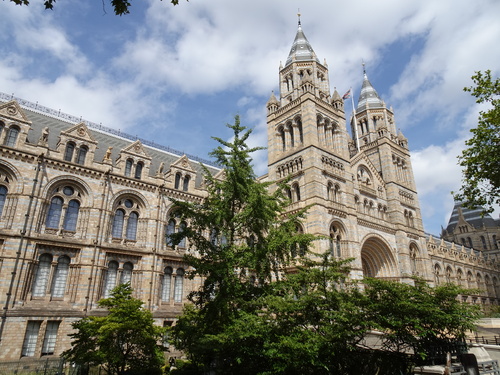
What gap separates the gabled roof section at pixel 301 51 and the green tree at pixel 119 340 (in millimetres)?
31972

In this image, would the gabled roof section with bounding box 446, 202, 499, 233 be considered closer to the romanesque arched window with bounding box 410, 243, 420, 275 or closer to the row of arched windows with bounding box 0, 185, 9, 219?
the romanesque arched window with bounding box 410, 243, 420, 275

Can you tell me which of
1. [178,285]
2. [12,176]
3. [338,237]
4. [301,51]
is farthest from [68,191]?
[301,51]

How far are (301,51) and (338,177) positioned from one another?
16.2 metres

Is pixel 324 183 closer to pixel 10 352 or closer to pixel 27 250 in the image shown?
pixel 27 250

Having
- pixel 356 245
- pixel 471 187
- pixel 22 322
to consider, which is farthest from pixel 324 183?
pixel 22 322

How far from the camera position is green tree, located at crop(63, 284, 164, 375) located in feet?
50.5

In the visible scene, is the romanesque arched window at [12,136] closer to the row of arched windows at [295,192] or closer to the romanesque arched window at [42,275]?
the romanesque arched window at [42,275]

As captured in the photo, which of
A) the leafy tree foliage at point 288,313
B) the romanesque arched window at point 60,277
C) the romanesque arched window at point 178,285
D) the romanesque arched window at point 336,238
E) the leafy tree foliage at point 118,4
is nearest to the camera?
the leafy tree foliage at point 118,4

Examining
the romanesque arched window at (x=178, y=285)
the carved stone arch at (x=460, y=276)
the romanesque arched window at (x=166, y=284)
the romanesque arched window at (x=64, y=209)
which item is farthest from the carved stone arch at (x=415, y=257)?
the romanesque arched window at (x=64, y=209)

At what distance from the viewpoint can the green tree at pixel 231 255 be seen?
1466 centimetres

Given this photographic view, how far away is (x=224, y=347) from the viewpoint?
1359cm

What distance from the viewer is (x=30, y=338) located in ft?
66.0

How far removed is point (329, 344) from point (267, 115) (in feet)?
98.4

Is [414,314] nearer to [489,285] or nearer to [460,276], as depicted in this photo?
[460,276]
